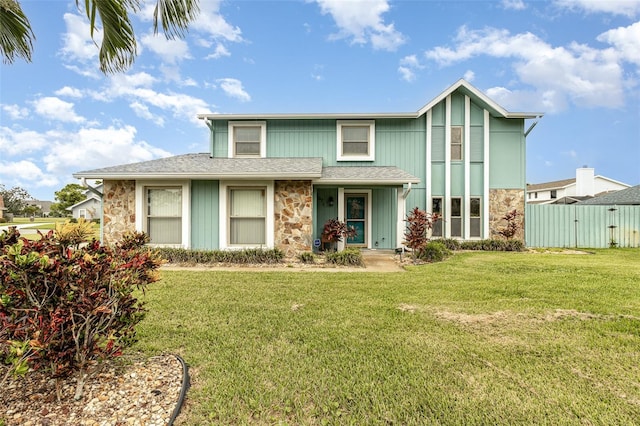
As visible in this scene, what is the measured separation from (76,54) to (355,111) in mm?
10741

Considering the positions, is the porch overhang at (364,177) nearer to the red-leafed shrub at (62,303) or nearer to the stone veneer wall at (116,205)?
the stone veneer wall at (116,205)

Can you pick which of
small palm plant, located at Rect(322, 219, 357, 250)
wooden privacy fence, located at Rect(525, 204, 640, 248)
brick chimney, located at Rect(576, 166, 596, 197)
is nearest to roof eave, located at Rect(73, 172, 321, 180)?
small palm plant, located at Rect(322, 219, 357, 250)

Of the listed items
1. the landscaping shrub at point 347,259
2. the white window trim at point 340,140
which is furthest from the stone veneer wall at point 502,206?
the landscaping shrub at point 347,259


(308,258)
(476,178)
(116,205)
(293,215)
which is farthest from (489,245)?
(116,205)

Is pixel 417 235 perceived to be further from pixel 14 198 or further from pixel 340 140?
pixel 14 198

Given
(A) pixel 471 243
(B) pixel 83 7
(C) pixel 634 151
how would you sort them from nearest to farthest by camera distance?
(B) pixel 83 7
(A) pixel 471 243
(C) pixel 634 151

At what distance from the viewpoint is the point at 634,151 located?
21203 millimetres

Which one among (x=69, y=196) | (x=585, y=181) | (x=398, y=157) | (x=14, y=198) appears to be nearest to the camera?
(x=398, y=157)

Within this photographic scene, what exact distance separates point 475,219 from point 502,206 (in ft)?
4.04

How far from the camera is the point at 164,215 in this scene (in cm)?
964

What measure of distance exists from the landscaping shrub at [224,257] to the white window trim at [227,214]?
0.46m

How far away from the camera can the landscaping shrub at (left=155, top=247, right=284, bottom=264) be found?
884cm

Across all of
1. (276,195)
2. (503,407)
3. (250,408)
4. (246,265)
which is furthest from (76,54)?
(503,407)

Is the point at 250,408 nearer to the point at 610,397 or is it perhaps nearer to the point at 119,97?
the point at 610,397
